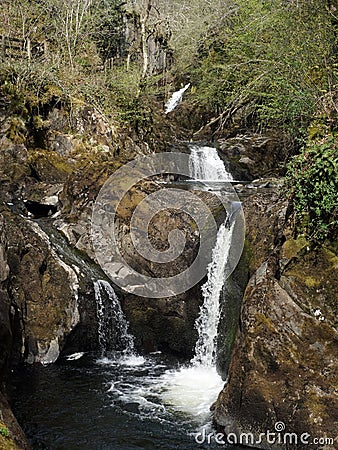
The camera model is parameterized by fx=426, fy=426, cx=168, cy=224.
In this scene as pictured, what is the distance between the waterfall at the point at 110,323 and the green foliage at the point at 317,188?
516 cm

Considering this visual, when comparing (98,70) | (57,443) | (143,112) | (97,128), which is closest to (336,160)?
(57,443)

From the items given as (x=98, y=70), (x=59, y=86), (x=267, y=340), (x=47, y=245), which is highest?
(x=98, y=70)

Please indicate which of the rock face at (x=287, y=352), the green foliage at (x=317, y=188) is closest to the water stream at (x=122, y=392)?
the rock face at (x=287, y=352)

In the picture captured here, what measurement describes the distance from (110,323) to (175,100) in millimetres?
19121

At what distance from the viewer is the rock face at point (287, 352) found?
5480 mm

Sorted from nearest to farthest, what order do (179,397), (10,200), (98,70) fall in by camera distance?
1. (179,397)
2. (10,200)
3. (98,70)

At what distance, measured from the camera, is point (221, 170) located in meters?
16.7

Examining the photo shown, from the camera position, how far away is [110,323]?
983cm

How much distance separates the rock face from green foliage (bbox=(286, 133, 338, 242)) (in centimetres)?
29

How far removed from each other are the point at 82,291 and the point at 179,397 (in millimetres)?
3435

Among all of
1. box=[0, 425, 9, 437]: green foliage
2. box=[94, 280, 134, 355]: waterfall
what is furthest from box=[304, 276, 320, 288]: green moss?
box=[94, 280, 134, 355]: waterfall

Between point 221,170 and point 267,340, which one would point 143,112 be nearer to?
point 221,170

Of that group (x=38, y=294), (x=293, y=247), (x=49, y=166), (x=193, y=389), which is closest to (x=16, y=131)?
(x=49, y=166)

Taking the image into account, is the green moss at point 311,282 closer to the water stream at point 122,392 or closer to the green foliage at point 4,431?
the water stream at point 122,392
